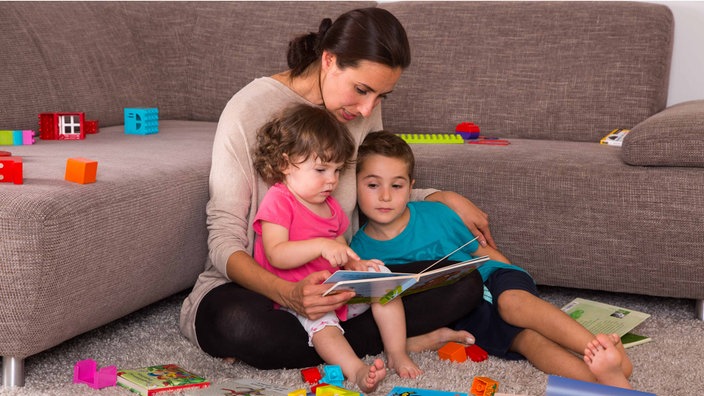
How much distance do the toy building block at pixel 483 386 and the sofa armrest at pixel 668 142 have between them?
0.83 m

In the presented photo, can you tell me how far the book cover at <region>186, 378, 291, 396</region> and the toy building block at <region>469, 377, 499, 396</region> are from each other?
1.11 feet

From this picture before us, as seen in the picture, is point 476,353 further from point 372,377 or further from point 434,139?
point 434,139

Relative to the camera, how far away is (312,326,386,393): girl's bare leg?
1.60 metres

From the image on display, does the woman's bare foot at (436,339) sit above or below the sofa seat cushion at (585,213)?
below

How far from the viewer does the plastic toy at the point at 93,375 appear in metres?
1.61

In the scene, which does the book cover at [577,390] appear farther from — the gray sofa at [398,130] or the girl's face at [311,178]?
the gray sofa at [398,130]

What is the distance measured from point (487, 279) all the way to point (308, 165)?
1.63ft

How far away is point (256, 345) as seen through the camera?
1.71 m

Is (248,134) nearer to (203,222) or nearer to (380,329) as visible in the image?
(203,222)

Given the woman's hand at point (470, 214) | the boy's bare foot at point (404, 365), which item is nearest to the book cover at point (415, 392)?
the boy's bare foot at point (404, 365)

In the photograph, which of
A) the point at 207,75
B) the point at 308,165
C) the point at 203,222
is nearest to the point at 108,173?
the point at 203,222

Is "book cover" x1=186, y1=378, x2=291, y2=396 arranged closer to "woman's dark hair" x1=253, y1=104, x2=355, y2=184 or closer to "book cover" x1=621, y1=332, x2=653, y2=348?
"woman's dark hair" x1=253, y1=104, x2=355, y2=184

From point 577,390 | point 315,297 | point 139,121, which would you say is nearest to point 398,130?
point 139,121

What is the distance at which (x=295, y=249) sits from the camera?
1686 mm
